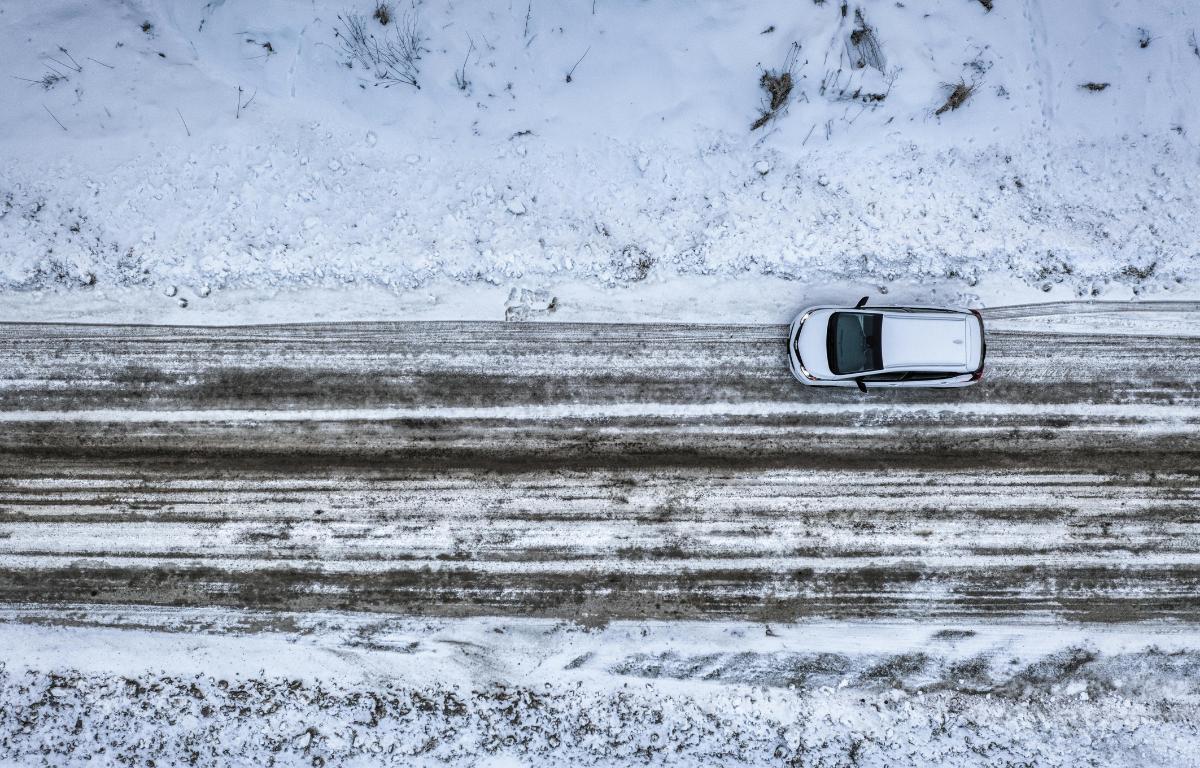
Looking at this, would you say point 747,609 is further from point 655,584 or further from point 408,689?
point 408,689

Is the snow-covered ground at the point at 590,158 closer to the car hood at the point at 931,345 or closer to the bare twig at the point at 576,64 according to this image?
the bare twig at the point at 576,64

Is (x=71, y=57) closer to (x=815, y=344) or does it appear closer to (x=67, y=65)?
(x=67, y=65)

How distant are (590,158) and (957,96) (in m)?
4.40

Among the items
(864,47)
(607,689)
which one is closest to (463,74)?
(864,47)

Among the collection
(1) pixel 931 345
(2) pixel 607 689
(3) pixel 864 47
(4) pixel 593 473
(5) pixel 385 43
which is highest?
(5) pixel 385 43

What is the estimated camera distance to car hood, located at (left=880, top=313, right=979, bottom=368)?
28.2 ft

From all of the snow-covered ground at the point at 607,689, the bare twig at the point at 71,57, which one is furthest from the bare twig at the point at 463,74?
the snow-covered ground at the point at 607,689

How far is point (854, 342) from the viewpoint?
8727mm

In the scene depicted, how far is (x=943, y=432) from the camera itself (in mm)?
9281

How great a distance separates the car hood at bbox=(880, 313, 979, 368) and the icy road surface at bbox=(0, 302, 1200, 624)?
2.70 feet

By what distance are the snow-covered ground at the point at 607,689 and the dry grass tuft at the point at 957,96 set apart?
638 cm

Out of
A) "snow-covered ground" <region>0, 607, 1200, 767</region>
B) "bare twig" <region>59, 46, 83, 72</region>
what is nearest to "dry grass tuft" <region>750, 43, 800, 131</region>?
"snow-covered ground" <region>0, 607, 1200, 767</region>

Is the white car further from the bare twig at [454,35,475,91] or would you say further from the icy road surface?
the bare twig at [454,35,475,91]

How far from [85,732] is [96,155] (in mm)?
7121
